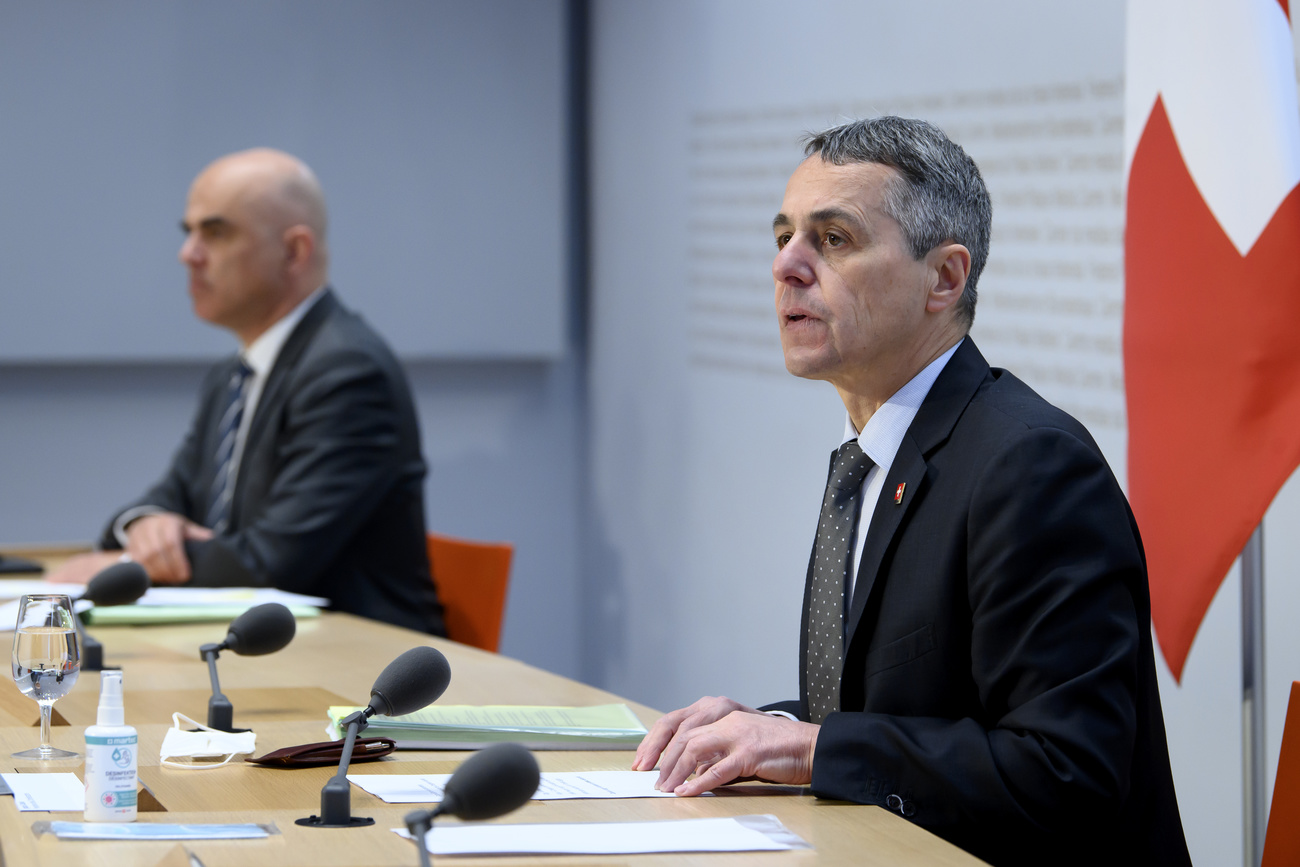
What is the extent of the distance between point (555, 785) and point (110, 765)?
46 cm

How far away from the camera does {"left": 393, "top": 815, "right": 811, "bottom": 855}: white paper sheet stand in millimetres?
1357

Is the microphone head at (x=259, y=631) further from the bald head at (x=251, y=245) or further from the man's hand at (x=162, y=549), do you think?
the bald head at (x=251, y=245)

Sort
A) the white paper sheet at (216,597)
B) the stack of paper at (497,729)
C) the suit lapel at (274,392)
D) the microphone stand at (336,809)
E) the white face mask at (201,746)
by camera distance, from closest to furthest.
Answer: the microphone stand at (336,809)
the white face mask at (201,746)
the stack of paper at (497,729)
the white paper sheet at (216,597)
the suit lapel at (274,392)

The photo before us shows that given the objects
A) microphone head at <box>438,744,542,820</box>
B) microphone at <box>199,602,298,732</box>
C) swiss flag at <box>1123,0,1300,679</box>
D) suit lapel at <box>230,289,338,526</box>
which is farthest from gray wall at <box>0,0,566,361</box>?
microphone head at <box>438,744,542,820</box>

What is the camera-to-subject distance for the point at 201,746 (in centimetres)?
172

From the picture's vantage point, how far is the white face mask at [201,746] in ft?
5.59

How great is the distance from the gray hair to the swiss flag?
1.61 ft

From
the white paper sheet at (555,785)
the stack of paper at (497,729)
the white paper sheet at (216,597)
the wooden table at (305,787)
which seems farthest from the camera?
the white paper sheet at (216,597)

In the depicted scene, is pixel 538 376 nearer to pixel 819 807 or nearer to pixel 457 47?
pixel 457 47

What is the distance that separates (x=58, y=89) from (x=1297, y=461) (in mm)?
3653

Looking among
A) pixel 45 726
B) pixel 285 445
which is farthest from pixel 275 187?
pixel 45 726

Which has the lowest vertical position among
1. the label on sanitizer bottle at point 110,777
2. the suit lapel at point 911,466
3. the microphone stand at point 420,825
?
the label on sanitizer bottle at point 110,777

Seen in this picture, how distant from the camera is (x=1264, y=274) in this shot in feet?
6.82

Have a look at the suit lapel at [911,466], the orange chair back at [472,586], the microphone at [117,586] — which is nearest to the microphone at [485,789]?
the suit lapel at [911,466]
